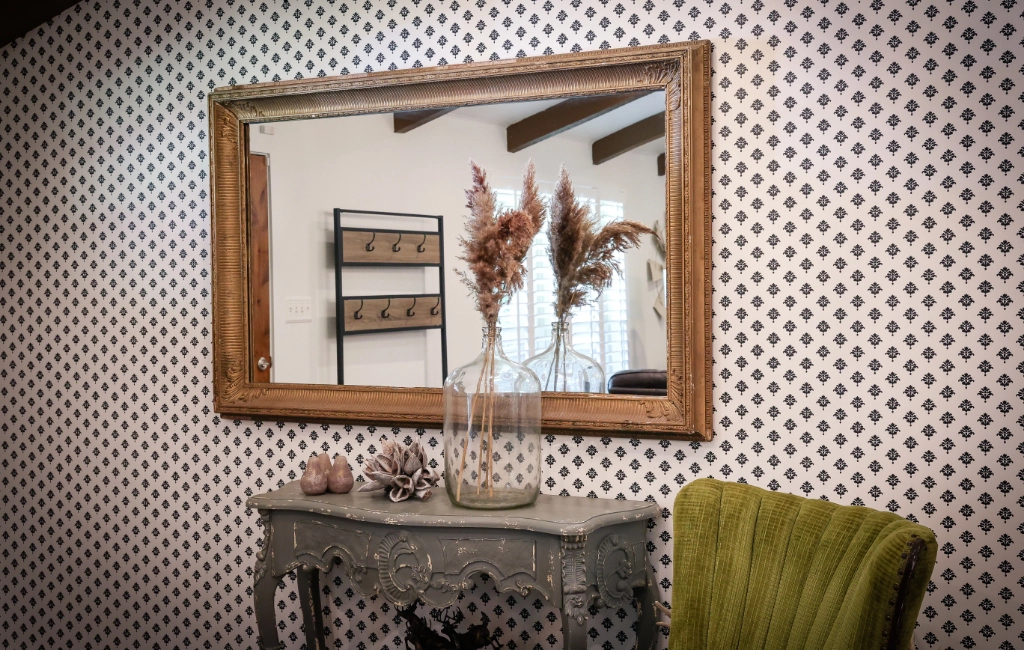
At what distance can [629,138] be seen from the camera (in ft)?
7.38

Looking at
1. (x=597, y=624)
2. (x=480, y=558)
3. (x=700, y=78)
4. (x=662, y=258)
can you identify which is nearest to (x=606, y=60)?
(x=700, y=78)

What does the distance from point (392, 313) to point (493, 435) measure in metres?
0.55

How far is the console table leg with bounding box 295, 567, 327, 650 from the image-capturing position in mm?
2547

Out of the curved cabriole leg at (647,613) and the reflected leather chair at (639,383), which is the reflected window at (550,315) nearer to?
the reflected leather chair at (639,383)

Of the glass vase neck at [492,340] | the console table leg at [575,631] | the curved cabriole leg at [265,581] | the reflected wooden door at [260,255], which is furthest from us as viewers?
the reflected wooden door at [260,255]

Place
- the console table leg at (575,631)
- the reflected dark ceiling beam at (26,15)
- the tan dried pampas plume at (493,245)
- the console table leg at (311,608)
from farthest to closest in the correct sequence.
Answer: the reflected dark ceiling beam at (26,15), the console table leg at (311,608), the tan dried pampas plume at (493,245), the console table leg at (575,631)

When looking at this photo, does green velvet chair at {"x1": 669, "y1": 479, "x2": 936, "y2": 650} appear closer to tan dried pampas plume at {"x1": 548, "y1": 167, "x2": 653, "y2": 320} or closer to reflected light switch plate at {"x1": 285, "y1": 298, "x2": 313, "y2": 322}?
tan dried pampas plume at {"x1": 548, "y1": 167, "x2": 653, "y2": 320}

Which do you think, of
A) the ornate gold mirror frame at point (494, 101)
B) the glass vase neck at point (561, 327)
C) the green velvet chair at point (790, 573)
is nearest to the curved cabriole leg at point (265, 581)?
the ornate gold mirror frame at point (494, 101)

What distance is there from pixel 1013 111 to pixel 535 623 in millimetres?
1824

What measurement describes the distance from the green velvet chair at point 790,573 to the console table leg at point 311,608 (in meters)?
1.22

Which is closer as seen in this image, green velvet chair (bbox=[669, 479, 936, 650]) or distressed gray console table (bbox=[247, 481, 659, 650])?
green velvet chair (bbox=[669, 479, 936, 650])

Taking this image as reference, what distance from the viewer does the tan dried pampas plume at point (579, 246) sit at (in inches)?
88.0

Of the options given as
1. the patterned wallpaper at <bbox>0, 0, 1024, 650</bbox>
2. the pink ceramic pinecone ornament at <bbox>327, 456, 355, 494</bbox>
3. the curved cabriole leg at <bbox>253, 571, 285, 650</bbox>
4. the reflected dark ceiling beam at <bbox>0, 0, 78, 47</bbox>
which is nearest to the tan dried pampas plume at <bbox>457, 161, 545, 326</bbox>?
the patterned wallpaper at <bbox>0, 0, 1024, 650</bbox>

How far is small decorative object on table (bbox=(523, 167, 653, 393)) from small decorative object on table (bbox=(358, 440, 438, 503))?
408 millimetres
